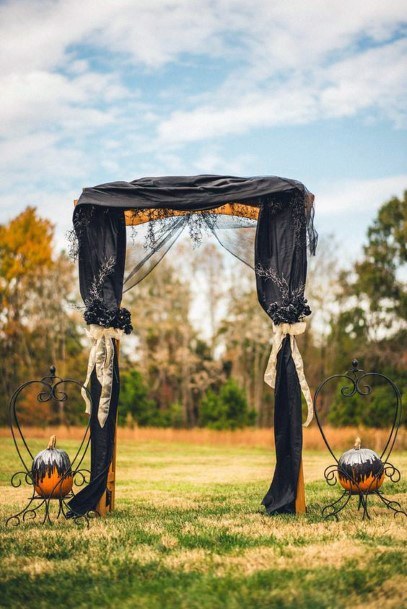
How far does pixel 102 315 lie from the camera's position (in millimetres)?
5949

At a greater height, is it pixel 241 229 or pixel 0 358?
pixel 241 229

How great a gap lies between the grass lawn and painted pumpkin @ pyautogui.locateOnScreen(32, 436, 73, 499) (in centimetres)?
28

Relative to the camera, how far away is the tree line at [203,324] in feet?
67.9

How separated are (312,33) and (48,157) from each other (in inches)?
314

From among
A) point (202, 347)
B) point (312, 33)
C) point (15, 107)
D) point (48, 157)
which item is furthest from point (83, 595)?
point (202, 347)

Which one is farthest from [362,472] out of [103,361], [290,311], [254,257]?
[103,361]

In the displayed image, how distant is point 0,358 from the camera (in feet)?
71.2

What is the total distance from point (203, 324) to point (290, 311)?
17449 mm

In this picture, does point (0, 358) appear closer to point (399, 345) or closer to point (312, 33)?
point (399, 345)

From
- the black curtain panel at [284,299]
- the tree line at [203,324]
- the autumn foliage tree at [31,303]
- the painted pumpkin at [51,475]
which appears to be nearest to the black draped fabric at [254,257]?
the black curtain panel at [284,299]

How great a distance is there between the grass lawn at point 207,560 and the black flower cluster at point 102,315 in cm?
174

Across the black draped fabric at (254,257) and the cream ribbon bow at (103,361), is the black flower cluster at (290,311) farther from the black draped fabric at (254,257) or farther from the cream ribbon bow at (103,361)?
the cream ribbon bow at (103,361)

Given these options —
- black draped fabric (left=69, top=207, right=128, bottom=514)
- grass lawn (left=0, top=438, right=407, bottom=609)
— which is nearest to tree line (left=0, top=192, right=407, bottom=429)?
black draped fabric (left=69, top=207, right=128, bottom=514)

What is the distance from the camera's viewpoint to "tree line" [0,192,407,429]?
20.7 metres
